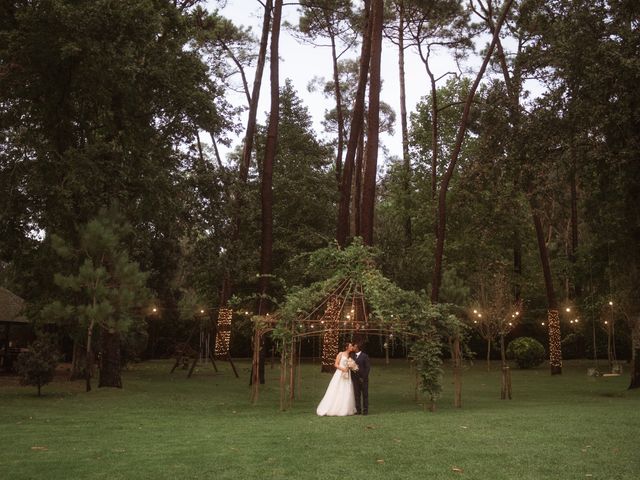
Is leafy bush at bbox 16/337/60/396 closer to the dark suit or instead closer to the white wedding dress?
the white wedding dress

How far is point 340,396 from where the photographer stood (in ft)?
43.2

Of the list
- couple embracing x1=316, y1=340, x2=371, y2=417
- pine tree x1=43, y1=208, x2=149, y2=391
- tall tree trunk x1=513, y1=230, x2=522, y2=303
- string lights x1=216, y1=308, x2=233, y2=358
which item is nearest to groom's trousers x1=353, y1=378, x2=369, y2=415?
couple embracing x1=316, y1=340, x2=371, y2=417

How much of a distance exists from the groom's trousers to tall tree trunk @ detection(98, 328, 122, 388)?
837 cm

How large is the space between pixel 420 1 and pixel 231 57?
375 inches

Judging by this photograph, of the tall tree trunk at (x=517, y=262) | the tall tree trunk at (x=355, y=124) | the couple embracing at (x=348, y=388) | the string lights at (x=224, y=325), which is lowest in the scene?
the couple embracing at (x=348, y=388)

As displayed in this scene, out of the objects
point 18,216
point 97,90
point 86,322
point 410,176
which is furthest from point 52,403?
point 410,176

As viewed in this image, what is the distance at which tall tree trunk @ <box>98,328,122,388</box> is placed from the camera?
18609 millimetres

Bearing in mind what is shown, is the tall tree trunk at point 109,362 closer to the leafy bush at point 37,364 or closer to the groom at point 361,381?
the leafy bush at point 37,364

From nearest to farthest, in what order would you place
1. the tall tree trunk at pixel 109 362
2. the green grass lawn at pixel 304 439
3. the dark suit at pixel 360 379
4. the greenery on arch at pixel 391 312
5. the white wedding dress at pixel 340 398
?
the green grass lawn at pixel 304 439 → the white wedding dress at pixel 340 398 → the dark suit at pixel 360 379 → the greenery on arch at pixel 391 312 → the tall tree trunk at pixel 109 362

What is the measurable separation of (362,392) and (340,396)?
Answer: 515mm

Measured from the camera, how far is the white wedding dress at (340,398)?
13.1 meters

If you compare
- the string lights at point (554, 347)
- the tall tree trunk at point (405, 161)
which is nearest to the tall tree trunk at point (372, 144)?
the string lights at point (554, 347)

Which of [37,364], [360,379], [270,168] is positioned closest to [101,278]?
[37,364]

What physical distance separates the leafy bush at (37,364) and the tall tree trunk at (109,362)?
1984 mm
